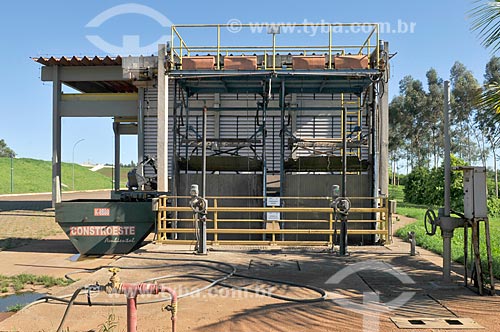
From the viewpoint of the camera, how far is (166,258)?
9625 millimetres

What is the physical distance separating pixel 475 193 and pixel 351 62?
643cm

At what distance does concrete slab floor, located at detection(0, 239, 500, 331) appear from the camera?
539 cm

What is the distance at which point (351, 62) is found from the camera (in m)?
12.4

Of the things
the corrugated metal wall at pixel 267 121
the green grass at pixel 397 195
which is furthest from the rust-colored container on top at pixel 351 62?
the green grass at pixel 397 195

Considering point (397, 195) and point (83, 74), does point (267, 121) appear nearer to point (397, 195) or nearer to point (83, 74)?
point (83, 74)

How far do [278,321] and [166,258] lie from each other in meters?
4.71

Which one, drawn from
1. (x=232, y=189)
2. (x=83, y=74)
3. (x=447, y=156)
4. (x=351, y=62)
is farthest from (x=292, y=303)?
(x=83, y=74)

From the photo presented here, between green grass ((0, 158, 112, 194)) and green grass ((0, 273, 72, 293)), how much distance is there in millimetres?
50366

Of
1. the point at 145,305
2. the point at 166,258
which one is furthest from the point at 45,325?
the point at 166,258

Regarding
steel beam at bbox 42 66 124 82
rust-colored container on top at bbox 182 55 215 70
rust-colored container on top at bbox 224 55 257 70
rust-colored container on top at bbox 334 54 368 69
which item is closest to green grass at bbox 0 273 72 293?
rust-colored container on top at bbox 182 55 215 70

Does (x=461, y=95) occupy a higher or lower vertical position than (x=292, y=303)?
higher

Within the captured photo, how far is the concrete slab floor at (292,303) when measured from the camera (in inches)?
212

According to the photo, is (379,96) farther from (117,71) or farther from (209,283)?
(117,71)

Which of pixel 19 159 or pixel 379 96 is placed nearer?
pixel 379 96
